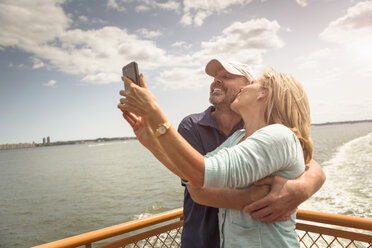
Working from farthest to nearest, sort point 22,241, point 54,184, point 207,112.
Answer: point 54,184 → point 22,241 → point 207,112

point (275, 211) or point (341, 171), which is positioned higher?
point (275, 211)

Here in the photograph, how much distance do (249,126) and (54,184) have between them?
25.7 m

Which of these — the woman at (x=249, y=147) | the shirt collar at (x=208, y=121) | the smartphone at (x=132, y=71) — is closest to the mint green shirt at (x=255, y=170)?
the woman at (x=249, y=147)

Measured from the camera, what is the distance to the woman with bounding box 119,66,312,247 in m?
0.83

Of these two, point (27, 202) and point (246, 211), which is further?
point (27, 202)

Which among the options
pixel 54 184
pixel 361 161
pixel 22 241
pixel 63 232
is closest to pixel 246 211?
pixel 63 232

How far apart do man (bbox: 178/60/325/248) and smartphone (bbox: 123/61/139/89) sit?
0.66 metres

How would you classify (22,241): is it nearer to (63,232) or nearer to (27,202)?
(63,232)

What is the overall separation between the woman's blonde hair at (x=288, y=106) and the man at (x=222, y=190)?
239mm

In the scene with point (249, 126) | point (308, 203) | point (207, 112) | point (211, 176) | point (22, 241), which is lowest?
point (22, 241)

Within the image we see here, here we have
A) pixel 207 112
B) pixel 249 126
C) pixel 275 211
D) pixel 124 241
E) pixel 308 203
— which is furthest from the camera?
pixel 308 203

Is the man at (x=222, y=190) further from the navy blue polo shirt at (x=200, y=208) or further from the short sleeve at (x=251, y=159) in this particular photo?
the short sleeve at (x=251, y=159)

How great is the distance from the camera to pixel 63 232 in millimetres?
11484

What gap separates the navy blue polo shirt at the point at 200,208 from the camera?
166cm
